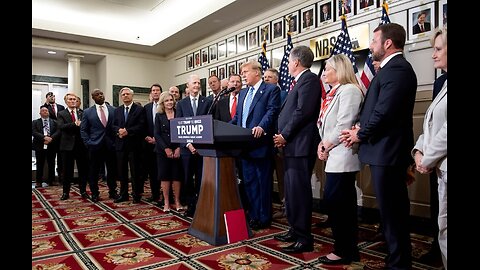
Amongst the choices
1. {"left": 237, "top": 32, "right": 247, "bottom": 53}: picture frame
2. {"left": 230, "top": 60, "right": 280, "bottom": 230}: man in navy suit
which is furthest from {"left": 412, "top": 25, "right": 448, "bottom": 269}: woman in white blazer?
{"left": 237, "top": 32, "right": 247, "bottom": 53}: picture frame

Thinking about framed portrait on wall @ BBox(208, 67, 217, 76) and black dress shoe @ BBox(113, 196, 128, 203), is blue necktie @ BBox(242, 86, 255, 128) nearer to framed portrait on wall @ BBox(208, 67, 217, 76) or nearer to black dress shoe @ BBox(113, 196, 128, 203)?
black dress shoe @ BBox(113, 196, 128, 203)

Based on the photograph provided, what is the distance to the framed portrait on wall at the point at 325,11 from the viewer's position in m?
4.63

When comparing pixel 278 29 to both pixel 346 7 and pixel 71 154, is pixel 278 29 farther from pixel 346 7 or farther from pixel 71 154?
pixel 71 154

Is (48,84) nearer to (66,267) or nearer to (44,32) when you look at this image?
(44,32)

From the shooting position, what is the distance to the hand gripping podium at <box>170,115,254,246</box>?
2734 millimetres

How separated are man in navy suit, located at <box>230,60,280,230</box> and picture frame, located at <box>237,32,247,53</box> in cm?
298

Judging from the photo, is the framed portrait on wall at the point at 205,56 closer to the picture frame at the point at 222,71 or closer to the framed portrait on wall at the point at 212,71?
the framed portrait on wall at the point at 212,71

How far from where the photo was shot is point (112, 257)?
2.53 meters

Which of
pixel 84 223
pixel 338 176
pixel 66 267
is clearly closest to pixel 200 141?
pixel 338 176

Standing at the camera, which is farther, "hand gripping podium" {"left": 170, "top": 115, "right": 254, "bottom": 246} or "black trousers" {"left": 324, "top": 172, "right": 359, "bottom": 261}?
"hand gripping podium" {"left": 170, "top": 115, "right": 254, "bottom": 246}

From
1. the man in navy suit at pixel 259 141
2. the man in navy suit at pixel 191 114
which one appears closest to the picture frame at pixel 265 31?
the man in navy suit at pixel 191 114

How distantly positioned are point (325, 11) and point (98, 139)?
3.40 metres

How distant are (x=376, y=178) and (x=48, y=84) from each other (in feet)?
31.0

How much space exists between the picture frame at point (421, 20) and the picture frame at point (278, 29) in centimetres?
209
